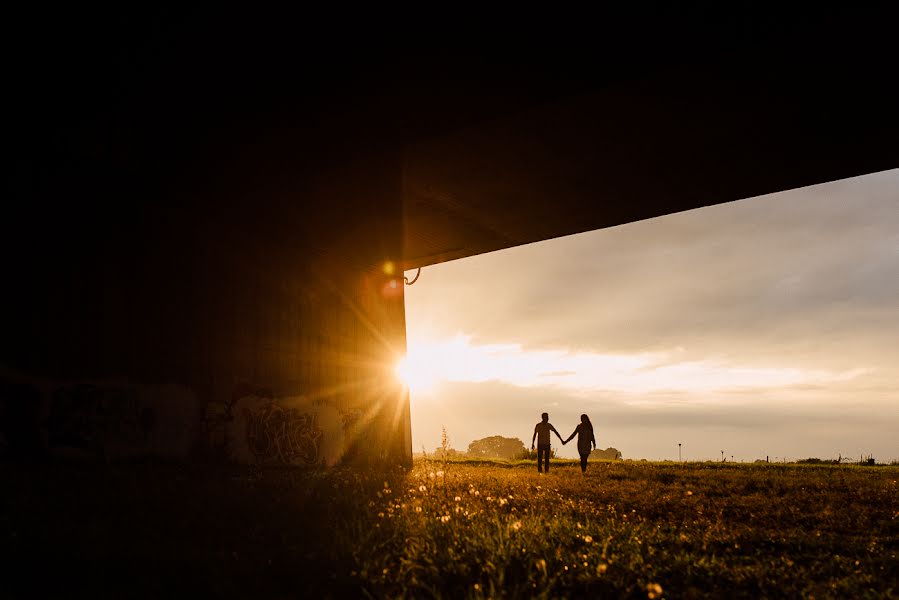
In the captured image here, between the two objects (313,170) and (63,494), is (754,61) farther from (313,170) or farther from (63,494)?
(63,494)

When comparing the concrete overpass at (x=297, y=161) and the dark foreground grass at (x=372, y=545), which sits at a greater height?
the concrete overpass at (x=297, y=161)

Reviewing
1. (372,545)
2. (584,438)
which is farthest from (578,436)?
(372,545)

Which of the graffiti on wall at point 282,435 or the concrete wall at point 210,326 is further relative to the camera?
the graffiti on wall at point 282,435

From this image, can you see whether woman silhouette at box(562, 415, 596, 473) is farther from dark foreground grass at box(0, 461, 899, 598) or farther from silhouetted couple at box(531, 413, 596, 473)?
dark foreground grass at box(0, 461, 899, 598)

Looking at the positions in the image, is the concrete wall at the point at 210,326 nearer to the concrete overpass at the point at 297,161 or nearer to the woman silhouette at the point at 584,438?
the concrete overpass at the point at 297,161

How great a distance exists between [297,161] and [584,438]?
Answer: 12.6 meters

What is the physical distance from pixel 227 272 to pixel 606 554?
9.77m

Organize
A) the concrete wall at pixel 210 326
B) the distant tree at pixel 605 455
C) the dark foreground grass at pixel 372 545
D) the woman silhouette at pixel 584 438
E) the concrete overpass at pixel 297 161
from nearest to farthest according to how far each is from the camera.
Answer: the dark foreground grass at pixel 372 545, the concrete overpass at pixel 297 161, the concrete wall at pixel 210 326, the woman silhouette at pixel 584 438, the distant tree at pixel 605 455

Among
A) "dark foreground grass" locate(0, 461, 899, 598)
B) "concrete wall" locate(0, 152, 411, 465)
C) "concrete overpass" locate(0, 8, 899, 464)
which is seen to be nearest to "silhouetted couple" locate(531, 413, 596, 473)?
"concrete wall" locate(0, 152, 411, 465)

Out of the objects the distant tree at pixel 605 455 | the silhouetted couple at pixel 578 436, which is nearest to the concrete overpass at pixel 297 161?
the silhouetted couple at pixel 578 436

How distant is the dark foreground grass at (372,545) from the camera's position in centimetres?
445

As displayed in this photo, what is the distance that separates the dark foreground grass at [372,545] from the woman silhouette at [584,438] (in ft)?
29.4

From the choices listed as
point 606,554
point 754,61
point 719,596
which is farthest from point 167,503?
point 754,61

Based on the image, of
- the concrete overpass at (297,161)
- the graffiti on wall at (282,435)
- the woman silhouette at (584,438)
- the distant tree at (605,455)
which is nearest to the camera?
the concrete overpass at (297,161)
